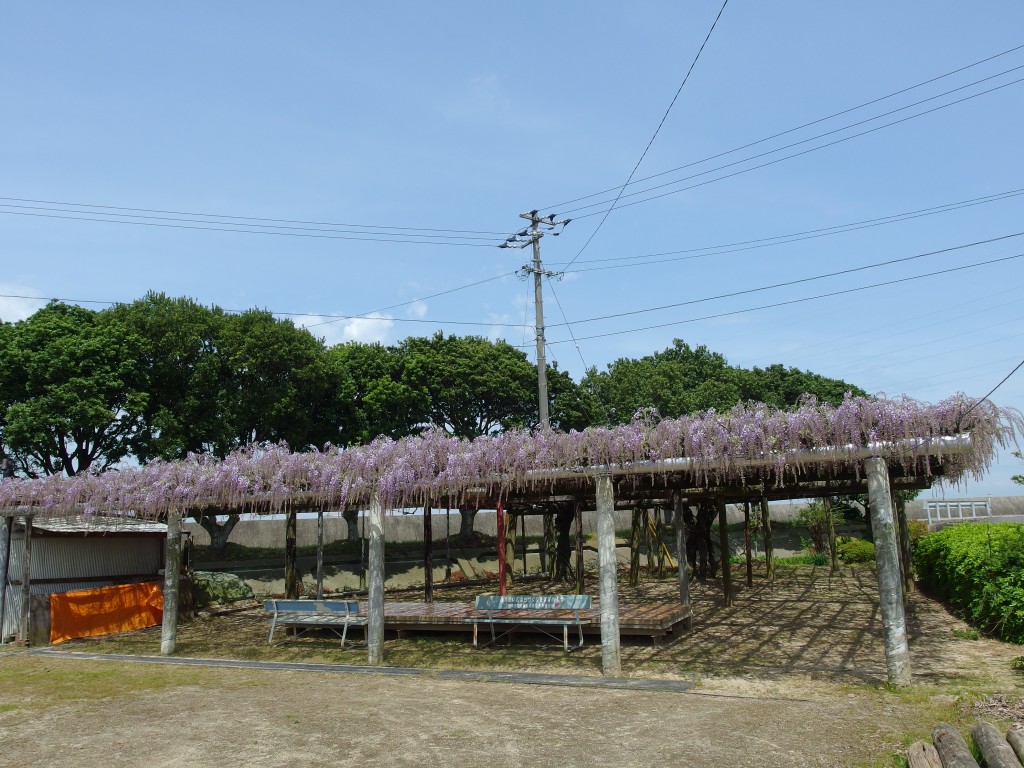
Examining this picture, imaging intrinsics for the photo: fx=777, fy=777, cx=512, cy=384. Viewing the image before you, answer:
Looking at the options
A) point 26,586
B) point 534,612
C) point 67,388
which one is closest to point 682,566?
point 534,612

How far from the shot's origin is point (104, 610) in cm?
1555

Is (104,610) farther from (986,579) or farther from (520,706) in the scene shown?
(986,579)

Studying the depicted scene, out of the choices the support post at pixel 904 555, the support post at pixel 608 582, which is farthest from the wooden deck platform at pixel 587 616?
the support post at pixel 904 555

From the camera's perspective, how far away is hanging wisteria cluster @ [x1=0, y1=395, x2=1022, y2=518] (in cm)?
823

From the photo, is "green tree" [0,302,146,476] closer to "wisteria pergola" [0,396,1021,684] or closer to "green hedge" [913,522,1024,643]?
"wisteria pergola" [0,396,1021,684]

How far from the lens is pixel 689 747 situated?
6301 mm

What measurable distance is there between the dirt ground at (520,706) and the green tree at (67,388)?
7835 millimetres

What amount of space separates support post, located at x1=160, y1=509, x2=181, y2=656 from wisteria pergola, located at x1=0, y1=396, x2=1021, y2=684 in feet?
0.08

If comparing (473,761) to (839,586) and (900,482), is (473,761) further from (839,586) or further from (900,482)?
(839,586)

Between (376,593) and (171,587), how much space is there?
3.96 m

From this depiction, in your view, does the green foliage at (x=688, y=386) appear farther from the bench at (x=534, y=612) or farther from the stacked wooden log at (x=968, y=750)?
the stacked wooden log at (x=968, y=750)

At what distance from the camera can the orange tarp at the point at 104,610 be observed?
1448 centimetres

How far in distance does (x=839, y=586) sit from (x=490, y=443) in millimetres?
13058

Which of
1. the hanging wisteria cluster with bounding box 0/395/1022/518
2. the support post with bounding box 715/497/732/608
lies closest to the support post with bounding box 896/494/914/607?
the support post with bounding box 715/497/732/608
